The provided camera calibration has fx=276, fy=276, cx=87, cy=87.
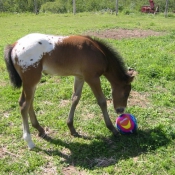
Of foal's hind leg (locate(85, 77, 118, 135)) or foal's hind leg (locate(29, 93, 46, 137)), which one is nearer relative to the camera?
foal's hind leg (locate(85, 77, 118, 135))

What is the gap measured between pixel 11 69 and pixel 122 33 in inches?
330

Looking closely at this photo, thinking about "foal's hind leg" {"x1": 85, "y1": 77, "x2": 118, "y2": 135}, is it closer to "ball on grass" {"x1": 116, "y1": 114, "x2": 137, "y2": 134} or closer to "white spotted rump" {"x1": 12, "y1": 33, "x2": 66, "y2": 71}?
"ball on grass" {"x1": 116, "y1": 114, "x2": 137, "y2": 134}

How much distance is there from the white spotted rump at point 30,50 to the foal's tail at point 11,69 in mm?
82

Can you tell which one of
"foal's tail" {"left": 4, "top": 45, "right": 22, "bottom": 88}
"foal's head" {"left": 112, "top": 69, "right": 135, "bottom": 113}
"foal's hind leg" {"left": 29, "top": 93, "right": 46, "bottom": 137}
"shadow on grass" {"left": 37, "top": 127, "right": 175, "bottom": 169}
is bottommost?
"shadow on grass" {"left": 37, "top": 127, "right": 175, "bottom": 169}

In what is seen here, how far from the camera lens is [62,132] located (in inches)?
172

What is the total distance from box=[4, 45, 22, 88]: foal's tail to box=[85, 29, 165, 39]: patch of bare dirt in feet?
24.1

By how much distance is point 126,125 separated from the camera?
4066 millimetres

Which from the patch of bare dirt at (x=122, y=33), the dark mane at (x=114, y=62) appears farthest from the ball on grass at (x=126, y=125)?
the patch of bare dirt at (x=122, y=33)

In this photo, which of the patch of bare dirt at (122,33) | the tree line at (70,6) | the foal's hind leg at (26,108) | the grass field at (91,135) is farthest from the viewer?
the tree line at (70,6)

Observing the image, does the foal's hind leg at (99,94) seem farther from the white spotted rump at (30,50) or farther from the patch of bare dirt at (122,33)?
the patch of bare dirt at (122,33)

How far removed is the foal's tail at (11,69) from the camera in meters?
3.81

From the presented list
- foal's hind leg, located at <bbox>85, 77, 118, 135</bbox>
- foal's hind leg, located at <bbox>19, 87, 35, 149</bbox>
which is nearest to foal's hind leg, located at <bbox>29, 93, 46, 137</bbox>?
foal's hind leg, located at <bbox>19, 87, 35, 149</bbox>

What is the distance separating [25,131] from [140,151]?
1.63 meters

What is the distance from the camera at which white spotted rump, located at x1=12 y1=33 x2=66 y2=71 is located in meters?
3.69
